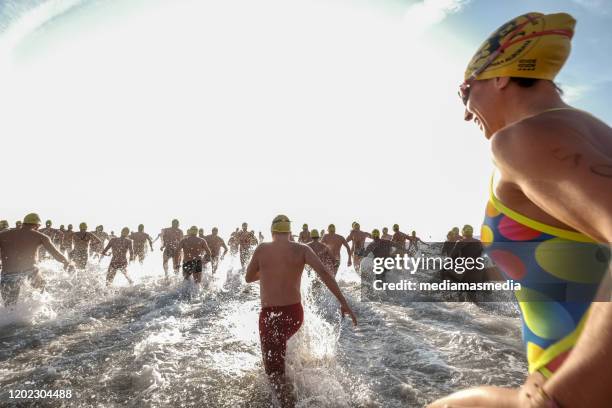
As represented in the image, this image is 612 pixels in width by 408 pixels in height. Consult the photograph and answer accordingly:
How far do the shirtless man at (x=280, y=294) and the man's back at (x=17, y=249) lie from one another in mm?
6404

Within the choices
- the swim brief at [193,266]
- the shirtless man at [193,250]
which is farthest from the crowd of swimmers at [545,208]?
the swim brief at [193,266]

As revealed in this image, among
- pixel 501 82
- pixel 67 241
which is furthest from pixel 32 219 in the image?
pixel 67 241

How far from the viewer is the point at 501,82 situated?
1209 mm

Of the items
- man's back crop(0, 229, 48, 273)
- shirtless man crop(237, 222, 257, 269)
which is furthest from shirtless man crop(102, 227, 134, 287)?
shirtless man crop(237, 222, 257, 269)

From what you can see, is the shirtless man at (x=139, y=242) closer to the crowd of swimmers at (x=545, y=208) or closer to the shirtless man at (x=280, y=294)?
the shirtless man at (x=280, y=294)

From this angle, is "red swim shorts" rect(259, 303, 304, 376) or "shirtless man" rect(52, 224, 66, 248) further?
"shirtless man" rect(52, 224, 66, 248)

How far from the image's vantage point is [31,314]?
8.62 m

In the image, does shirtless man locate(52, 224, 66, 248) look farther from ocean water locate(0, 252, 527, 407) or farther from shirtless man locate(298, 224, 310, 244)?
shirtless man locate(298, 224, 310, 244)

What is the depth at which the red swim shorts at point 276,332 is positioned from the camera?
466 cm

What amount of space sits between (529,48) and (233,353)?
21.6 ft

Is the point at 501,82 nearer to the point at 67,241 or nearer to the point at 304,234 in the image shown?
the point at 304,234

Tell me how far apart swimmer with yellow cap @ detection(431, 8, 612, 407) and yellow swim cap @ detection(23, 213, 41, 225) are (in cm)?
987

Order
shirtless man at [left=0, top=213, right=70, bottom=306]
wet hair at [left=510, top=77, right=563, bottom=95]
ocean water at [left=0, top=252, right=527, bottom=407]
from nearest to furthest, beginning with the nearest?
wet hair at [left=510, top=77, right=563, bottom=95], ocean water at [left=0, top=252, right=527, bottom=407], shirtless man at [left=0, top=213, right=70, bottom=306]

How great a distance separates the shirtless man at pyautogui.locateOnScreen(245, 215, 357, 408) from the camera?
4.66 metres
